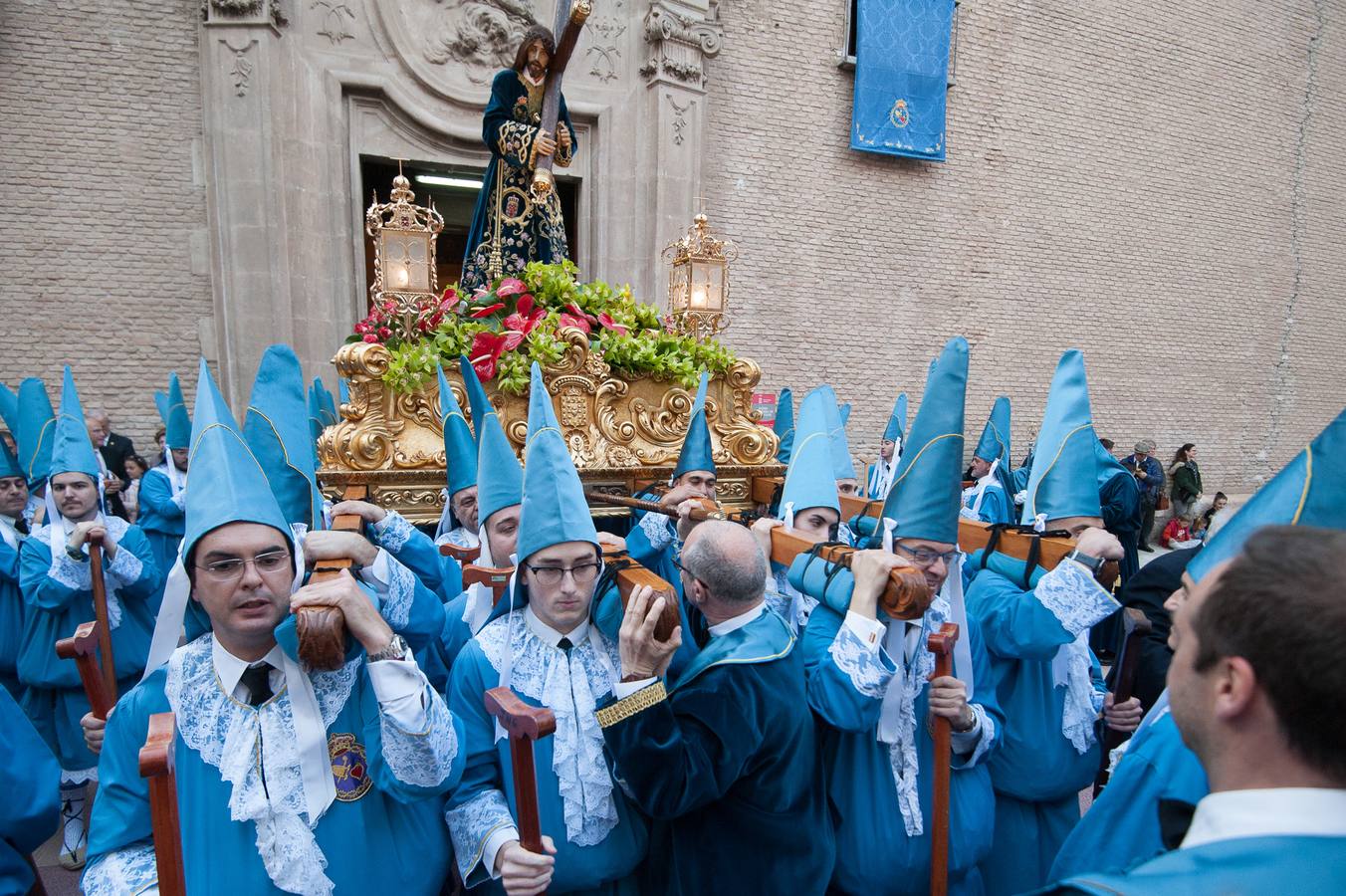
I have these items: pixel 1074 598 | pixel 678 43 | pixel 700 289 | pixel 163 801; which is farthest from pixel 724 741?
pixel 678 43

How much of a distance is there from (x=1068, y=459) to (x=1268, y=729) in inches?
76.3

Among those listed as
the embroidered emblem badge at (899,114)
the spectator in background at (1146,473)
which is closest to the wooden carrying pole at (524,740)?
the spectator in background at (1146,473)

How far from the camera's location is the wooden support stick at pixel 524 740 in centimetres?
149

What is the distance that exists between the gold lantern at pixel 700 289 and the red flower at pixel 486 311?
4.44 ft

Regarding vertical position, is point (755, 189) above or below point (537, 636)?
above

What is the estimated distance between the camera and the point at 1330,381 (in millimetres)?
15688

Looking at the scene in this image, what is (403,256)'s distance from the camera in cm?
457

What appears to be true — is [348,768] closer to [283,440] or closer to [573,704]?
[573,704]

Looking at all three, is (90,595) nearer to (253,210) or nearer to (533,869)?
(533,869)

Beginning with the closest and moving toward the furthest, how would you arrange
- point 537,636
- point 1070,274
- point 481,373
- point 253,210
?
1. point 537,636
2. point 481,373
3. point 253,210
4. point 1070,274

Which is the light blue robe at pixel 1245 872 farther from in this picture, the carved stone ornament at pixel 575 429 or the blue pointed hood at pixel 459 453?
the carved stone ornament at pixel 575 429

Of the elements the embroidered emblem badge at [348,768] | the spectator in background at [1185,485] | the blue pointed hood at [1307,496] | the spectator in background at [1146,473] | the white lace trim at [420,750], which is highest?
the blue pointed hood at [1307,496]

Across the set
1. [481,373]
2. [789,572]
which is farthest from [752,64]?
[789,572]

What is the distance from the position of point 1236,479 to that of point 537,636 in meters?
17.7
